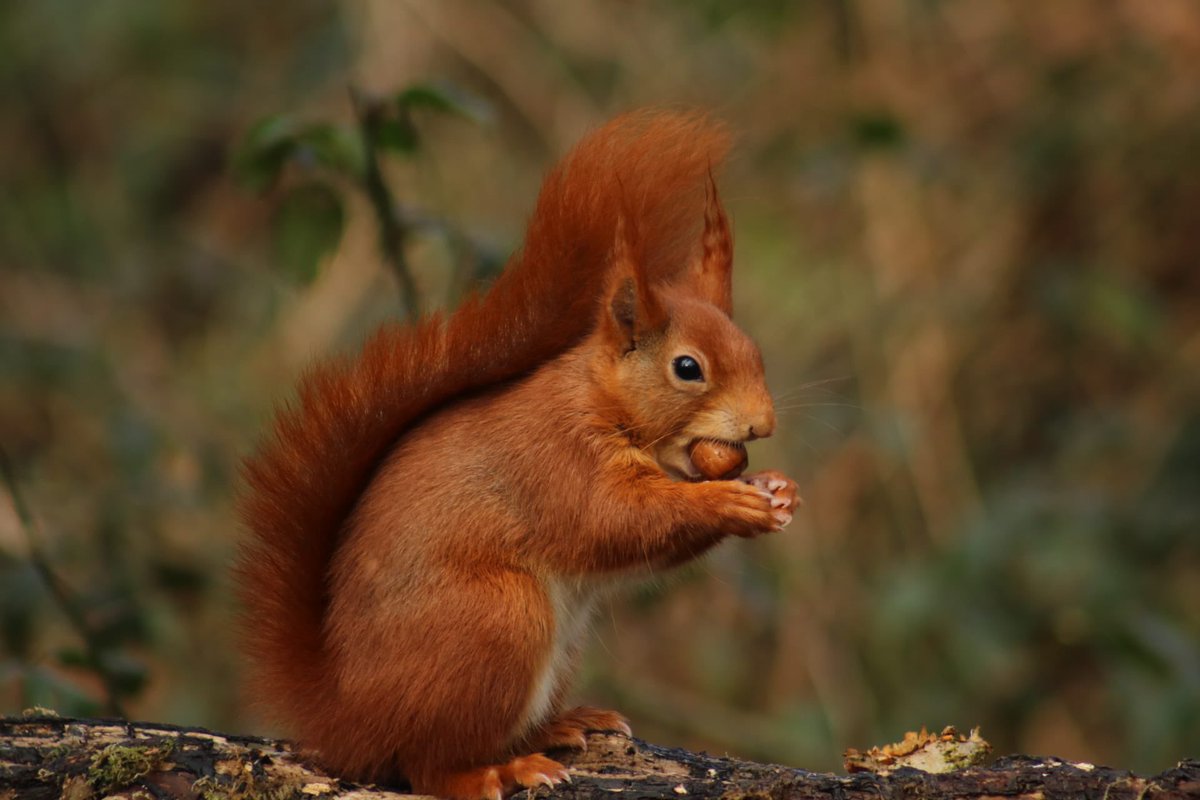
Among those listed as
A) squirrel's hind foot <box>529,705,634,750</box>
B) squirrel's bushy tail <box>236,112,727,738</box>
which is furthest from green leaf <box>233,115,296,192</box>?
squirrel's hind foot <box>529,705,634,750</box>

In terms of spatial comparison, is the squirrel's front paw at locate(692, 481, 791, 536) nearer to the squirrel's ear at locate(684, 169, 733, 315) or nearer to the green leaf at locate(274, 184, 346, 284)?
the squirrel's ear at locate(684, 169, 733, 315)

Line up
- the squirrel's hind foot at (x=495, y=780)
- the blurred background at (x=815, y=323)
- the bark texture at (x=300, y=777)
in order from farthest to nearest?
1. the blurred background at (x=815, y=323)
2. the squirrel's hind foot at (x=495, y=780)
3. the bark texture at (x=300, y=777)

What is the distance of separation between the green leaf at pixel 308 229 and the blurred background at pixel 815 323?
58 cm

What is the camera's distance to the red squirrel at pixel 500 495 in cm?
162

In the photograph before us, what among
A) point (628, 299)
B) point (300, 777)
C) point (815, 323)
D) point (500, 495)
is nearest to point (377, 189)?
point (628, 299)

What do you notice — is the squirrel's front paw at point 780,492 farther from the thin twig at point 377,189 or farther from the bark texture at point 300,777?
the thin twig at point 377,189

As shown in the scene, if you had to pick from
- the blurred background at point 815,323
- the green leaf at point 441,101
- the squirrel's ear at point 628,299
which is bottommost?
the squirrel's ear at point 628,299

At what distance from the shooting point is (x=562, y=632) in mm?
1710

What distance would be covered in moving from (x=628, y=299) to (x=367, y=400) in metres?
0.35

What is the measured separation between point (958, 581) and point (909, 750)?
4.77 feet

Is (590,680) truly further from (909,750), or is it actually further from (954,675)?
(909,750)

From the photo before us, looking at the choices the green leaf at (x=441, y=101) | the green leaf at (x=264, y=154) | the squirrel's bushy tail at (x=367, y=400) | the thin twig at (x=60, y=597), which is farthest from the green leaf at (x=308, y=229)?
the thin twig at (x=60, y=597)

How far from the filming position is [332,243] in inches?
80.3

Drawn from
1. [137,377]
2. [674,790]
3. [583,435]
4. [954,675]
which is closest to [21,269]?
[137,377]
